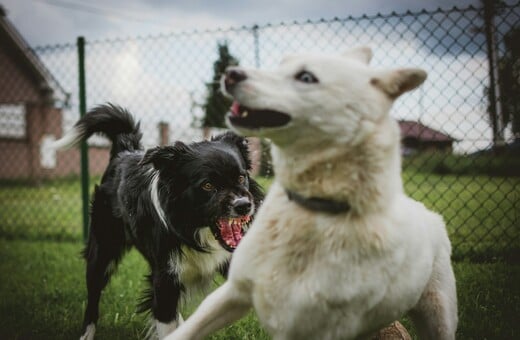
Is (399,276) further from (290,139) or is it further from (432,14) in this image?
(432,14)

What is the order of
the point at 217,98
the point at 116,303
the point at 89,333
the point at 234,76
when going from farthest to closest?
the point at 217,98, the point at 116,303, the point at 89,333, the point at 234,76

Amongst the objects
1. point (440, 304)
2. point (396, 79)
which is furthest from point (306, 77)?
point (440, 304)

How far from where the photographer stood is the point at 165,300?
2.89 metres

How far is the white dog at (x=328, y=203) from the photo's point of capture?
167cm

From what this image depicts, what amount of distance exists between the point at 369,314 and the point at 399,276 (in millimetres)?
183

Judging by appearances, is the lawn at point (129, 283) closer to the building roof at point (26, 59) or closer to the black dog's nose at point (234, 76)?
the black dog's nose at point (234, 76)

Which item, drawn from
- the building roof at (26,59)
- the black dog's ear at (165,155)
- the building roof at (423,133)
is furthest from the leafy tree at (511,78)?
the building roof at (26,59)

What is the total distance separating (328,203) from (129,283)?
3.19m

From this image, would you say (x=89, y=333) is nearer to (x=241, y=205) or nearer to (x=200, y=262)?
(x=200, y=262)

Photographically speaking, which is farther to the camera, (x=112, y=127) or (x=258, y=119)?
(x=112, y=127)

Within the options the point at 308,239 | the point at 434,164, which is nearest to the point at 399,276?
the point at 308,239

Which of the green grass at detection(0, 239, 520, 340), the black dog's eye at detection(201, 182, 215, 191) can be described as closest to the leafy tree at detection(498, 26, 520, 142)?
the green grass at detection(0, 239, 520, 340)

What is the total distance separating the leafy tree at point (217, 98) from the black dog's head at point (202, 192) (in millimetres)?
2174

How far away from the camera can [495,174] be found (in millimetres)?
5215
